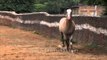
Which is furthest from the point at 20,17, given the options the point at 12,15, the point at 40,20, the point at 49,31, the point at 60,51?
the point at 60,51

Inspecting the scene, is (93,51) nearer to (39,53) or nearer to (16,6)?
(39,53)

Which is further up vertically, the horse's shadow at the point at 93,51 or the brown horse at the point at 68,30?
the brown horse at the point at 68,30

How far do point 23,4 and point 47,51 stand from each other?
71.7ft

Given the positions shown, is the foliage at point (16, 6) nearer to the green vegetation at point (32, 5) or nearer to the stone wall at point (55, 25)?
the green vegetation at point (32, 5)

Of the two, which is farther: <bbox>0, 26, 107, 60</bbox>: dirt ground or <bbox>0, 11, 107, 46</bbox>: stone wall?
<bbox>0, 11, 107, 46</bbox>: stone wall

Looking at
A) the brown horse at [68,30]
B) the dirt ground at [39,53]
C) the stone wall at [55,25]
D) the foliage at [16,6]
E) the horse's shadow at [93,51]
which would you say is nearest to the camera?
the dirt ground at [39,53]

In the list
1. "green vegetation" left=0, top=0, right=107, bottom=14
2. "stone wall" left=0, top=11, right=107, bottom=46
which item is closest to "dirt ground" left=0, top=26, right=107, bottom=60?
"stone wall" left=0, top=11, right=107, bottom=46

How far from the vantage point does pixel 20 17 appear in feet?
97.0

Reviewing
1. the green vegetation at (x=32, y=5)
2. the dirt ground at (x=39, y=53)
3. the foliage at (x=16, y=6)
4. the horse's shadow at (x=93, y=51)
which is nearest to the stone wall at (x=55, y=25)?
the horse's shadow at (x=93, y=51)

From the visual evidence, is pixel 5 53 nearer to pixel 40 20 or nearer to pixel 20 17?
pixel 40 20

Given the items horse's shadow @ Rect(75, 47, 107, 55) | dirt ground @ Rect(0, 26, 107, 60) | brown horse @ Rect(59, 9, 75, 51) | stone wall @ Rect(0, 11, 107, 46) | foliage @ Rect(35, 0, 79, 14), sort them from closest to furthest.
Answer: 1. dirt ground @ Rect(0, 26, 107, 60)
2. horse's shadow @ Rect(75, 47, 107, 55)
3. brown horse @ Rect(59, 9, 75, 51)
4. stone wall @ Rect(0, 11, 107, 46)
5. foliage @ Rect(35, 0, 79, 14)

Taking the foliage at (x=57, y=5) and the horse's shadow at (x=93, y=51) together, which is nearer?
the horse's shadow at (x=93, y=51)

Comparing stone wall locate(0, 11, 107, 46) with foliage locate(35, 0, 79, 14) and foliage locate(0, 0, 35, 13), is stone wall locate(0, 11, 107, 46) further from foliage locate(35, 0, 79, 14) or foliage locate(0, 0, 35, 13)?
foliage locate(35, 0, 79, 14)

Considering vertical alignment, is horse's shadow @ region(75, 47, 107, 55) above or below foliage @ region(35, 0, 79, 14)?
above
